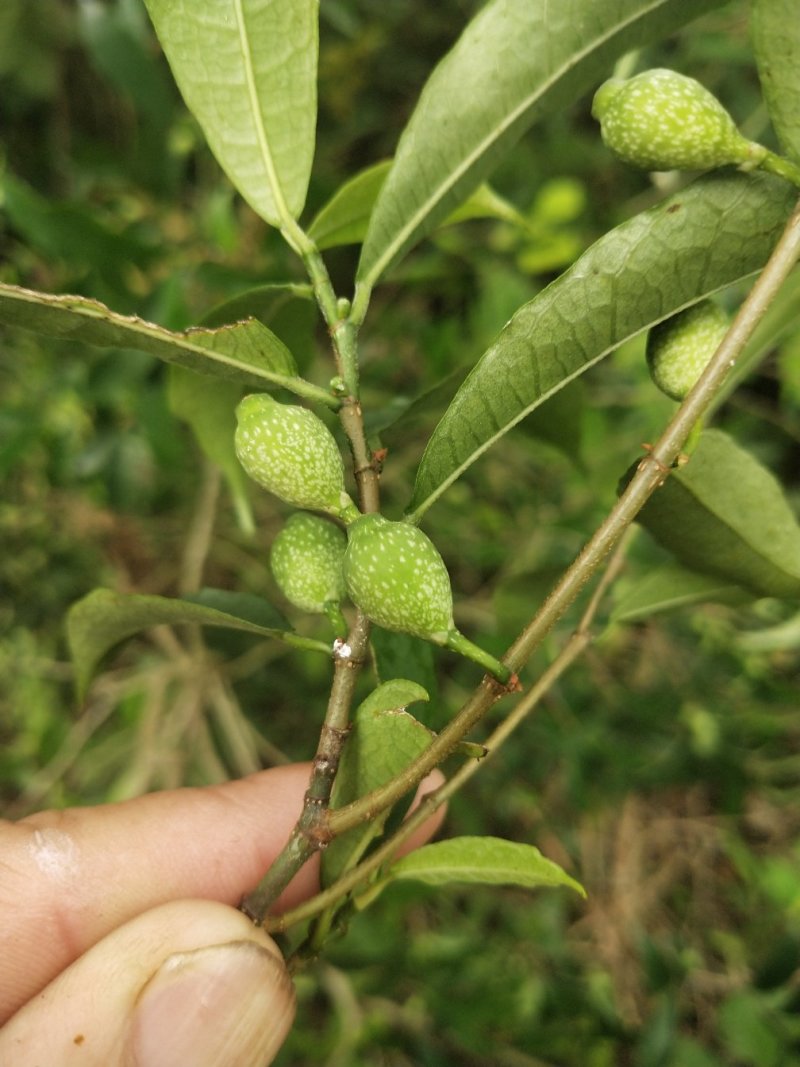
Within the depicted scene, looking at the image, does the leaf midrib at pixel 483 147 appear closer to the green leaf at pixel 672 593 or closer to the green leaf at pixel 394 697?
the green leaf at pixel 394 697

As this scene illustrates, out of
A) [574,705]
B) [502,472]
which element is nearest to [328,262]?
[502,472]

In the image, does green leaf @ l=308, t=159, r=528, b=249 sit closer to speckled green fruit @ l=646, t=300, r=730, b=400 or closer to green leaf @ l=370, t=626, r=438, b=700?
speckled green fruit @ l=646, t=300, r=730, b=400

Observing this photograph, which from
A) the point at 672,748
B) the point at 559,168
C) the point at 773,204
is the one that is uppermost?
the point at 773,204

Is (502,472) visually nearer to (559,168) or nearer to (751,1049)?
(559,168)

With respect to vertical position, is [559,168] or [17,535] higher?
[559,168]

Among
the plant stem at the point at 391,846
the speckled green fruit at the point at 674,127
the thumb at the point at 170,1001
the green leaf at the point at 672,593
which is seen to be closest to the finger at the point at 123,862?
the thumb at the point at 170,1001

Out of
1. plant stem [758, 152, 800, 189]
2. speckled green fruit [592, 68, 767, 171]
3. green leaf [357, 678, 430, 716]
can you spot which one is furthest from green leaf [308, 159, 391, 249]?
green leaf [357, 678, 430, 716]

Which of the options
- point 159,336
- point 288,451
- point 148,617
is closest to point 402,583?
point 288,451
